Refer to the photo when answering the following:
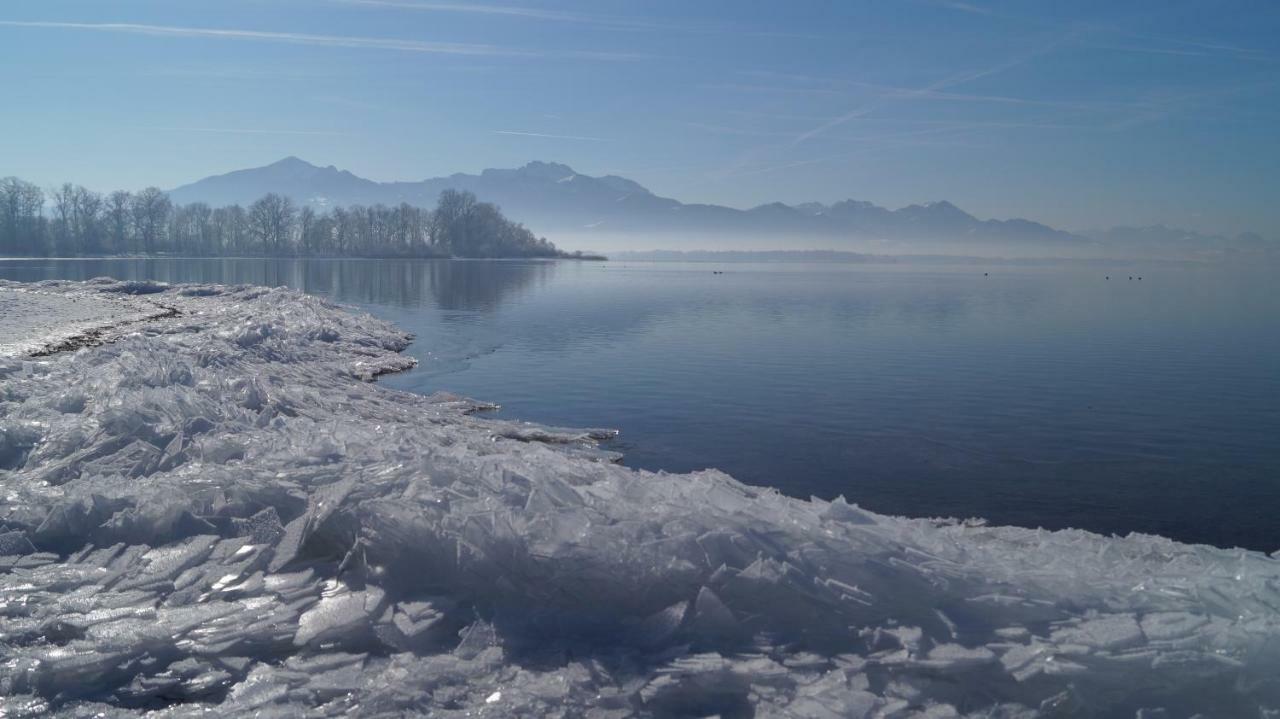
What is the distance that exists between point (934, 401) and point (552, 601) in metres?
12.1

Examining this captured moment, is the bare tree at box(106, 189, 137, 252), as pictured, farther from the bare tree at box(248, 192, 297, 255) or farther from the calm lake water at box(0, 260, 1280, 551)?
the calm lake water at box(0, 260, 1280, 551)

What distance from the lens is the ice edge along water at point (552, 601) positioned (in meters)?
4.23

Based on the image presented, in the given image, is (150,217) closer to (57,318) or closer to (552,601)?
(57,318)

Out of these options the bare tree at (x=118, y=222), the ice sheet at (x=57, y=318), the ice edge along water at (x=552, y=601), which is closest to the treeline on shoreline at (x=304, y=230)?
the bare tree at (x=118, y=222)

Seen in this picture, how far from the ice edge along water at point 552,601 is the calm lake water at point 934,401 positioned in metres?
3.07

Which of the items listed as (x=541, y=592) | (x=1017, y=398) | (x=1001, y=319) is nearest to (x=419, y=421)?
(x=541, y=592)

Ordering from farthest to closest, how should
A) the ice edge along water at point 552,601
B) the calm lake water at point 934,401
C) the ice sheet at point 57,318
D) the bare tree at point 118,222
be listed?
the bare tree at point 118,222
the ice sheet at point 57,318
the calm lake water at point 934,401
the ice edge along water at point 552,601

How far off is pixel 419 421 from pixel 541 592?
7.80 m

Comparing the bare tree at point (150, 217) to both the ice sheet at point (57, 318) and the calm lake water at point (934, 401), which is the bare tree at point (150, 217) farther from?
the calm lake water at point (934, 401)

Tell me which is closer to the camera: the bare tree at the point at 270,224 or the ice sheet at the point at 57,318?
the ice sheet at the point at 57,318

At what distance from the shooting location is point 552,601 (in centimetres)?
498

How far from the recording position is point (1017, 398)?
15.6m

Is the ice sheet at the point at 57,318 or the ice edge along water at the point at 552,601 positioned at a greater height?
the ice sheet at the point at 57,318

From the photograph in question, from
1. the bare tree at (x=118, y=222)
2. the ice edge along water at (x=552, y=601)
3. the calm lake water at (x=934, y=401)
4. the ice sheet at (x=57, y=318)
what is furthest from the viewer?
the bare tree at (x=118, y=222)
